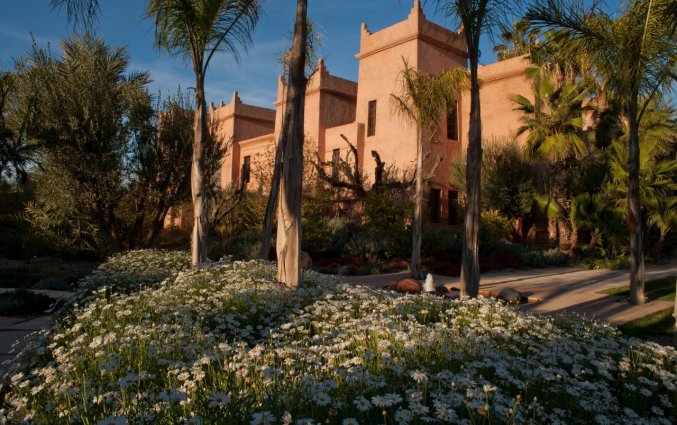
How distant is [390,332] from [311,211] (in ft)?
50.6

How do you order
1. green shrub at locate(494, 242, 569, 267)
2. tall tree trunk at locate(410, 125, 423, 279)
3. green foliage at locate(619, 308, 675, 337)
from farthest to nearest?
1. green shrub at locate(494, 242, 569, 267)
2. tall tree trunk at locate(410, 125, 423, 279)
3. green foliage at locate(619, 308, 675, 337)

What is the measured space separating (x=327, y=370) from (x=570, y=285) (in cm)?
990

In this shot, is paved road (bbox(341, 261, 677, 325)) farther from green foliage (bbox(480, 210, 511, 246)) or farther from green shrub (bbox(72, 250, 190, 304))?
green shrub (bbox(72, 250, 190, 304))

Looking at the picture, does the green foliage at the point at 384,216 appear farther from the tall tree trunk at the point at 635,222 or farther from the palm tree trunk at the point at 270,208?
the tall tree trunk at the point at 635,222

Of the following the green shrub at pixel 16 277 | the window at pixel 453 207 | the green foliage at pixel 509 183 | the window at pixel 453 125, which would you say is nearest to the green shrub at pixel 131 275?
the green shrub at pixel 16 277

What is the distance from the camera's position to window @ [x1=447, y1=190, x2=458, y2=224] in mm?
22375

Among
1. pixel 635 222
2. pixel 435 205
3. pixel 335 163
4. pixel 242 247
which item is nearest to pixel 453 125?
pixel 435 205

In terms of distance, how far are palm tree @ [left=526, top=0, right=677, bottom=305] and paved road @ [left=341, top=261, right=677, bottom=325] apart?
2.13 feet

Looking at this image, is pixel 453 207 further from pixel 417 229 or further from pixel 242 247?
pixel 417 229

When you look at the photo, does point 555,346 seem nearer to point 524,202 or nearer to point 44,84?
point 44,84

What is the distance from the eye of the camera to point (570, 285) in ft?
38.8

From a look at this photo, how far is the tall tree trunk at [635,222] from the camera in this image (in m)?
9.30

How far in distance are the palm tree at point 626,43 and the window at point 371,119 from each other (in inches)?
562

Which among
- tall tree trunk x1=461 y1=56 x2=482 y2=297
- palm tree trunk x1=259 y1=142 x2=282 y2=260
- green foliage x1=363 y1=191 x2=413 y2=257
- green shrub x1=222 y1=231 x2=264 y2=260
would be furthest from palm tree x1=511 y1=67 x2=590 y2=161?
tall tree trunk x1=461 y1=56 x2=482 y2=297
